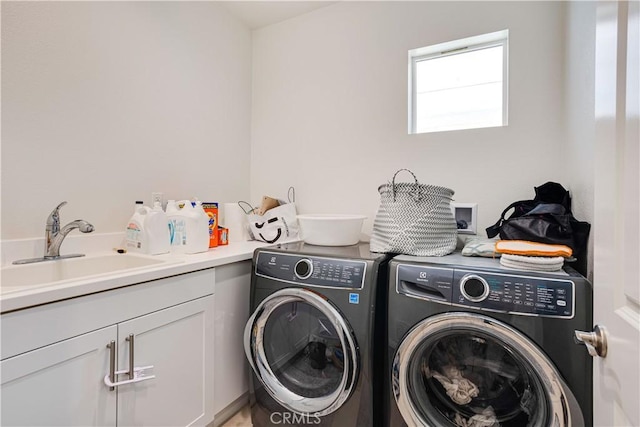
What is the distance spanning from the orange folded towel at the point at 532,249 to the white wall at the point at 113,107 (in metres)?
1.86

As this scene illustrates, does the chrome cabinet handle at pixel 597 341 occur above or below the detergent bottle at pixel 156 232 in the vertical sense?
below

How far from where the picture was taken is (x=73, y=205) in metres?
1.52

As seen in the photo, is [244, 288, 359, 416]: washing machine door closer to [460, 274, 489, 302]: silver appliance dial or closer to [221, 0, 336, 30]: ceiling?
[460, 274, 489, 302]: silver appliance dial

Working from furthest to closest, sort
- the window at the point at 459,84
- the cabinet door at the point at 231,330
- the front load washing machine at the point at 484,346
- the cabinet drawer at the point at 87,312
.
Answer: the window at the point at 459,84, the cabinet door at the point at 231,330, the front load washing machine at the point at 484,346, the cabinet drawer at the point at 87,312

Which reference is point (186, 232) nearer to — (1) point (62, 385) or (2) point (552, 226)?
(1) point (62, 385)

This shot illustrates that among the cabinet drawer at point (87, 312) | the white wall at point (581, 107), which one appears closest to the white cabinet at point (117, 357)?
the cabinet drawer at point (87, 312)

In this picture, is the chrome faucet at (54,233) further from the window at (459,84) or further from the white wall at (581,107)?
the white wall at (581,107)

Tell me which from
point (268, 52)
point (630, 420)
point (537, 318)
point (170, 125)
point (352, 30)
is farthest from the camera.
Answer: point (268, 52)

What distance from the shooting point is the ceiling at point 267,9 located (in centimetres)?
227

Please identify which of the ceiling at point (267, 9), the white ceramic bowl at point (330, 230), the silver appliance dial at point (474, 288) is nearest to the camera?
the silver appliance dial at point (474, 288)

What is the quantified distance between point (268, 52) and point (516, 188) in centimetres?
211

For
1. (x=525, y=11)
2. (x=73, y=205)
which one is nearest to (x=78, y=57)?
(x=73, y=205)

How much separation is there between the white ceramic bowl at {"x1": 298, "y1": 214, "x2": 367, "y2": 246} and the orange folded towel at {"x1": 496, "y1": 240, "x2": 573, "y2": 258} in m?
0.78

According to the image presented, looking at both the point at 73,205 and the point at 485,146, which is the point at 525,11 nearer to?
the point at 485,146
